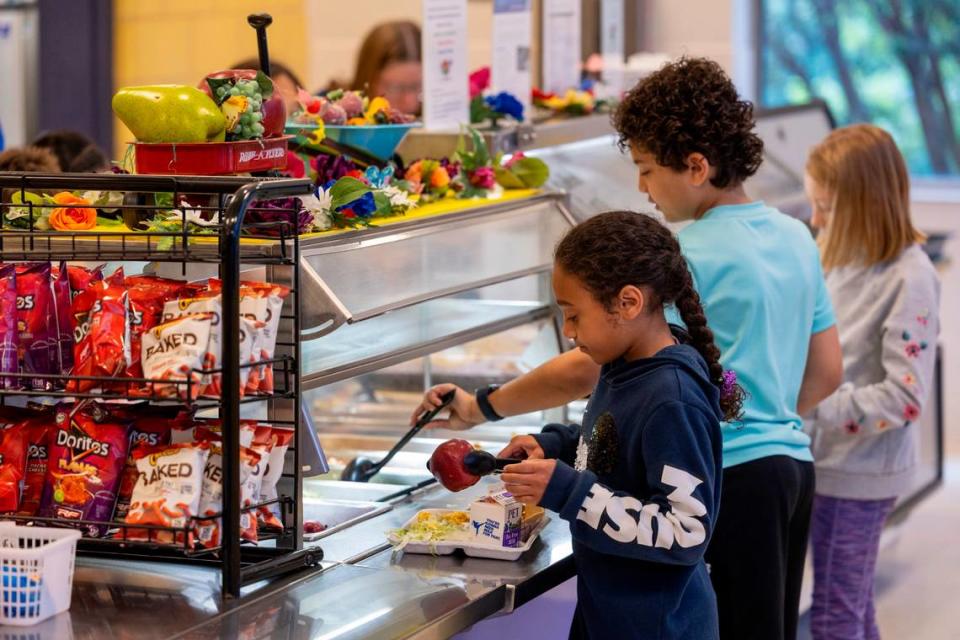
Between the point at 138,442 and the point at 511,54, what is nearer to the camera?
the point at 138,442

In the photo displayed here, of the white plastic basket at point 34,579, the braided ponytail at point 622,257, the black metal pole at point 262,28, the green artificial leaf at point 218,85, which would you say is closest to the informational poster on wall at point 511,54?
the black metal pole at point 262,28

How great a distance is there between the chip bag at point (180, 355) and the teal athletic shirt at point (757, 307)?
3.00 ft

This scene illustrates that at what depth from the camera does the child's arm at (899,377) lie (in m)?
3.30

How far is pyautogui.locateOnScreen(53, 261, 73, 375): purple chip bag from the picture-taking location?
1950 mm

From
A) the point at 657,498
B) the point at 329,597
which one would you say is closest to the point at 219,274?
the point at 329,597

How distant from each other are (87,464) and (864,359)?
7.08 feet

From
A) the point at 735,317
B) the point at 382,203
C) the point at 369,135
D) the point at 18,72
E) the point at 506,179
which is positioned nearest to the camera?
the point at 735,317

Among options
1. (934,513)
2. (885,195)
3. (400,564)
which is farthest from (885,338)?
(934,513)

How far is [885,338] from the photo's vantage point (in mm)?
3334

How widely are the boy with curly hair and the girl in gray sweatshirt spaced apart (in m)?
0.94

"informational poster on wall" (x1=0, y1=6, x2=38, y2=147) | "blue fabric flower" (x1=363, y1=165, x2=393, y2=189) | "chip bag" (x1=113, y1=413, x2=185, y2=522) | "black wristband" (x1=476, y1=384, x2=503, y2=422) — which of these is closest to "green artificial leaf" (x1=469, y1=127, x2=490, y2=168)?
"blue fabric flower" (x1=363, y1=165, x2=393, y2=189)

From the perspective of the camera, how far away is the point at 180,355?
1.78m

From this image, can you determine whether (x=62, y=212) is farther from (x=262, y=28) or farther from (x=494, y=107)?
(x=494, y=107)

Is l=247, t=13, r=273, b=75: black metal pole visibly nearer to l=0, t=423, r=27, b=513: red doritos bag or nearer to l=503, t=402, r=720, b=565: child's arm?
l=0, t=423, r=27, b=513: red doritos bag
